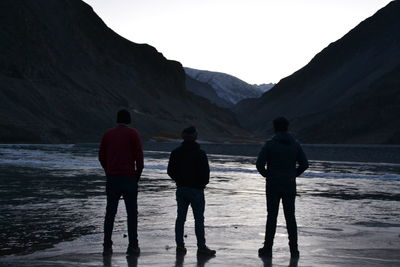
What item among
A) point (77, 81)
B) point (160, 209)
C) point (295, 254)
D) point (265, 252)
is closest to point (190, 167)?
point (265, 252)

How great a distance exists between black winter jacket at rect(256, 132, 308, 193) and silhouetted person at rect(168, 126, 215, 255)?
77cm

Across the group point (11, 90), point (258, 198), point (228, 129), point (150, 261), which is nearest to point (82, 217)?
point (150, 261)

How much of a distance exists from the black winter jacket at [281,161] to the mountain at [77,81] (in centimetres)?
7452

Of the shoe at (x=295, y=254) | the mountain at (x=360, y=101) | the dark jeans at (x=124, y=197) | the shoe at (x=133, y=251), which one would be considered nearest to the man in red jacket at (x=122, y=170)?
the dark jeans at (x=124, y=197)

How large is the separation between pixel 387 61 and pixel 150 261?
171581 mm

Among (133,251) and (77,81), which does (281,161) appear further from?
(77,81)

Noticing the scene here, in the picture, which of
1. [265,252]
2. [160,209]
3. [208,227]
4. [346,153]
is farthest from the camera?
[346,153]

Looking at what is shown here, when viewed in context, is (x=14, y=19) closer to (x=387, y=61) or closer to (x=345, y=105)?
(x=345, y=105)

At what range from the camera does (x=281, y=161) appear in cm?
815

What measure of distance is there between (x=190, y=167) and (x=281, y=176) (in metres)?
1.19

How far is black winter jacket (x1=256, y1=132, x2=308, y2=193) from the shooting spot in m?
8.10

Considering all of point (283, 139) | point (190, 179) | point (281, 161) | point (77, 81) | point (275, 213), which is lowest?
point (275, 213)

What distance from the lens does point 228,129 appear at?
155500 mm

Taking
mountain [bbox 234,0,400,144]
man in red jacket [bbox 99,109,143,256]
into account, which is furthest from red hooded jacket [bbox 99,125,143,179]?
mountain [bbox 234,0,400,144]
